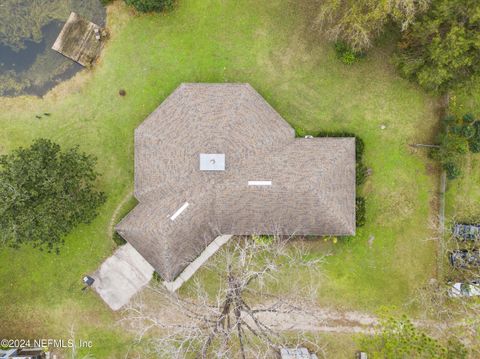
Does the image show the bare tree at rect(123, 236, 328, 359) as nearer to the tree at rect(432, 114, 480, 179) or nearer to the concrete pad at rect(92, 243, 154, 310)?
the concrete pad at rect(92, 243, 154, 310)

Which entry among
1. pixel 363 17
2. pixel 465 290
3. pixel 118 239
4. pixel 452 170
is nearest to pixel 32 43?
pixel 118 239

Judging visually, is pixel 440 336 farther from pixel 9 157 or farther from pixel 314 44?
pixel 9 157

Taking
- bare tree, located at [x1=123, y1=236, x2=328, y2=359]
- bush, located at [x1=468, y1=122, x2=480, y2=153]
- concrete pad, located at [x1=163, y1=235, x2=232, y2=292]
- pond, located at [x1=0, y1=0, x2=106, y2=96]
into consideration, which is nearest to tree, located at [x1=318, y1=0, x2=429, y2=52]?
bush, located at [x1=468, y1=122, x2=480, y2=153]

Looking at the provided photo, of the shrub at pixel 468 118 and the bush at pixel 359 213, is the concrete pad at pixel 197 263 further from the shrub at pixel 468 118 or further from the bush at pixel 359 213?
the shrub at pixel 468 118

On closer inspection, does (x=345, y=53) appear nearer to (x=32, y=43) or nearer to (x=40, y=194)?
(x=40, y=194)

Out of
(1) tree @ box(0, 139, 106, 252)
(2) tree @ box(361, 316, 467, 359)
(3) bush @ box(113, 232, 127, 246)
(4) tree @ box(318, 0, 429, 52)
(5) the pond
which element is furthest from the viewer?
(5) the pond

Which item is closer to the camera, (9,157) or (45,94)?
(9,157)

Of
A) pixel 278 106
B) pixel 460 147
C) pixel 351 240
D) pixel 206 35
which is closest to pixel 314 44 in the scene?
pixel 278 106
